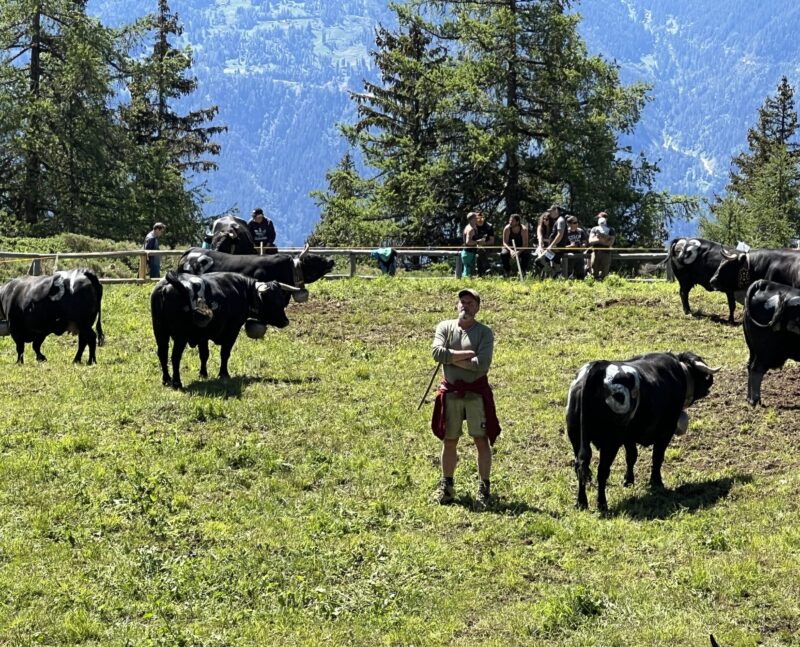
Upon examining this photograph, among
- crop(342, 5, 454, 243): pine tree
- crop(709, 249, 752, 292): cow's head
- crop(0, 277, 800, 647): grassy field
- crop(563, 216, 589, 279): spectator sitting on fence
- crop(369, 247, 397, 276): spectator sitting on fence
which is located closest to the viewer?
crop(0, 277, 800, 647): grassy field

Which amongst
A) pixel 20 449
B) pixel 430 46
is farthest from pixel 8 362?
pixel 430 46

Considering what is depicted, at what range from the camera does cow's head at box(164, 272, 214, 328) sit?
695 inches

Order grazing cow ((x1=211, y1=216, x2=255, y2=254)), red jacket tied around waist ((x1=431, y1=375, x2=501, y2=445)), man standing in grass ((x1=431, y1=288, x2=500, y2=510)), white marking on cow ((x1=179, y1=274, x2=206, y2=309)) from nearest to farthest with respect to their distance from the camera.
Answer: man standing in grass ((x1=431, y1=288, x2=500, y2=510))
red jacket tied around waist ((x1=431, y1=375, x2=501, y2=445))
white marking on cow ((x1=179, y1=274, x2=206, y2=309))
grazing cow ((x1=211, y1=216, x2=255, y2=254))

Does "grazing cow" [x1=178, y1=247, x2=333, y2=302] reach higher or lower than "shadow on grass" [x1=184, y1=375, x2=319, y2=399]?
higher

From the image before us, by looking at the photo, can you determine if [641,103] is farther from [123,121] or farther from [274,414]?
[274,414]

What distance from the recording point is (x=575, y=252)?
97.0 feet

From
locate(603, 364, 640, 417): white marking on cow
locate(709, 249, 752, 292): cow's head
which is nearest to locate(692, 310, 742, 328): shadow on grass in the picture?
locate(709, 249, 752, 292): cow's head

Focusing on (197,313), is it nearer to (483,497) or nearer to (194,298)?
(194,298)

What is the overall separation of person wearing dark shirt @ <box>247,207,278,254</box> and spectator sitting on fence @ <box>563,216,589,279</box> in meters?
7.10

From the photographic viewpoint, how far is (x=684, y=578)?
10.0 metres

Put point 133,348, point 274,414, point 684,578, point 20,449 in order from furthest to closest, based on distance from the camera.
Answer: point 133,348 < point 274,414 < point 20,449 < point 684,578

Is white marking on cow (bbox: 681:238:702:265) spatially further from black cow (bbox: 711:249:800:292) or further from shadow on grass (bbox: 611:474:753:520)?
shadow on grass (bbox: 611:474:753:520)

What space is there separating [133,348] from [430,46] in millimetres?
41456

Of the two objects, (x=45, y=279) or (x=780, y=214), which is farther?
(x=780, y=214)
